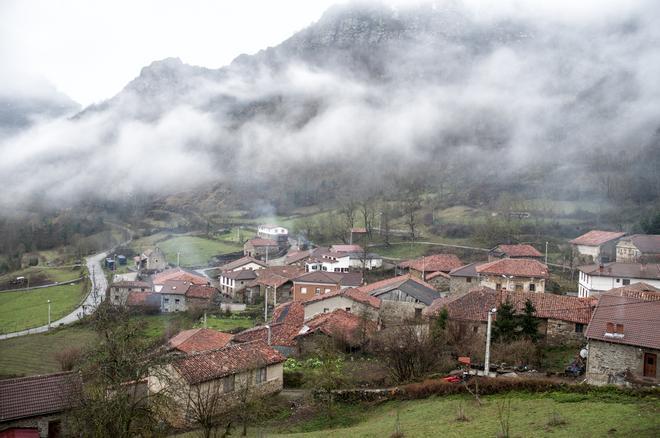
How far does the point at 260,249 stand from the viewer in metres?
83.2

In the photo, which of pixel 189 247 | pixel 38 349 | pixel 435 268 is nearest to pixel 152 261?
pixel 189 247

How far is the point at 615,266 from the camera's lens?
1801 inches

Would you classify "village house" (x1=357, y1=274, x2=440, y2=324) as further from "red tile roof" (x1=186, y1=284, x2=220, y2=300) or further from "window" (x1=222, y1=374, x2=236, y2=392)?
"red tile roof" (x1=186, y1=284, x2=220, y2=300)

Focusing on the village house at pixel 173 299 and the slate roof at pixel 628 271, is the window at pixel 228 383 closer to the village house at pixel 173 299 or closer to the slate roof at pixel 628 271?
the village house at pixel 173 299

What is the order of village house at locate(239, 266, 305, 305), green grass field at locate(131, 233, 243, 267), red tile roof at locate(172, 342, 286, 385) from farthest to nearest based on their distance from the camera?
1. green grass field at locate(131, 233, 243, 267)
2. village house at locate(239, 266, 305, 305)
3. red tile roof at locate(172, 342, 286, 385)

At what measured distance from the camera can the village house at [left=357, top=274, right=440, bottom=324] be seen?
37.4m

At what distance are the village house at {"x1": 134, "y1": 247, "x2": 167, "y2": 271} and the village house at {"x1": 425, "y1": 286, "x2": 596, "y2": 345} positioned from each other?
55.9 metres

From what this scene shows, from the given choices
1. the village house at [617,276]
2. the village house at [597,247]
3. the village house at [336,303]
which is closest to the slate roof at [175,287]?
the village house at [336,303]

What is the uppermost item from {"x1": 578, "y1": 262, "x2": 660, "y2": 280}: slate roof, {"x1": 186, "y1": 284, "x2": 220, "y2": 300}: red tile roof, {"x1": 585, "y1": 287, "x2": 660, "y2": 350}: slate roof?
{"x1": 585, "y1": 287, "x2": 660, "y2": 350}: slate roof

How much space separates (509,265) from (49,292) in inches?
2159

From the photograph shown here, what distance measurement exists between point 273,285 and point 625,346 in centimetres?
3789

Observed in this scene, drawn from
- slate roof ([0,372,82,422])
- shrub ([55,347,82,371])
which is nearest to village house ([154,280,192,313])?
shrub ([55,347,82,371])

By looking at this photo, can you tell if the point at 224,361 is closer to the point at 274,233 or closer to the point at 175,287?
the point at 175,287

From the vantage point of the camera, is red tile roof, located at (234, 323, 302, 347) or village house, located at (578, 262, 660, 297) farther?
village house, located at (578, 262, 660, 297)
